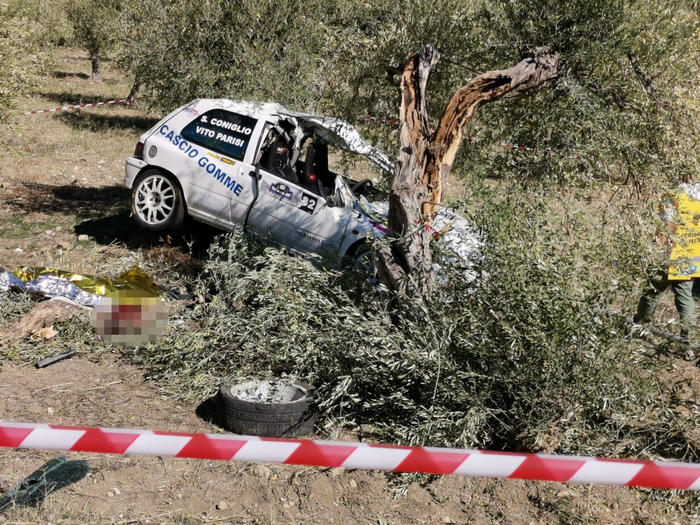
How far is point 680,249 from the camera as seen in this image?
678cm

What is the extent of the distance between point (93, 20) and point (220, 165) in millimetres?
20675

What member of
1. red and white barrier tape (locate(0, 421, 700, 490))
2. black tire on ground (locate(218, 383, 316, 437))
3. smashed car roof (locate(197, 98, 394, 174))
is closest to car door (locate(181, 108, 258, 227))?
smashed car roof (locate(197, 98, 394, 174))

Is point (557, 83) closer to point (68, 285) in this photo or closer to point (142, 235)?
point (68, 285)

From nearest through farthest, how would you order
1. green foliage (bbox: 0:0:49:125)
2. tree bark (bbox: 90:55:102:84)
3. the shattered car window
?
the shattered car window
green foliage (bbox: 0:0:49:125)
tree bark (bbox: 90:55:102:84)


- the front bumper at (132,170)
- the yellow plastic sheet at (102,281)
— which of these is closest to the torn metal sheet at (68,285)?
the yellow plastic sheet at (102,281)

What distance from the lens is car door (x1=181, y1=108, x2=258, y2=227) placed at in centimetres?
901

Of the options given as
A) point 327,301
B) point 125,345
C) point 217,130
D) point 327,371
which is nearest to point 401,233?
point 327,301

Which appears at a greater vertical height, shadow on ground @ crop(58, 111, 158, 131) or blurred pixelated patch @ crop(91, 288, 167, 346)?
shadow on ground @ crop(58, 111, 158, 131)

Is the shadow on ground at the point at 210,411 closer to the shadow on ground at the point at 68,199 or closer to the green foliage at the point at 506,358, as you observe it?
the green foliage at the point at 506,358

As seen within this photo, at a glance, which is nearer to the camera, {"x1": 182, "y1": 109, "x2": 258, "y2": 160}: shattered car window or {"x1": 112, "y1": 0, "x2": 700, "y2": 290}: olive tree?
{"x1": 112, "y1": 0, "x2": 700, "y2": 290}: olive tree

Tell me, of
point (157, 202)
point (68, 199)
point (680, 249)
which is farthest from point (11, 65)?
point (680, 249)

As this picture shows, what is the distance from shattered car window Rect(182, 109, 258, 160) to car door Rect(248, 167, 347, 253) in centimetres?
47

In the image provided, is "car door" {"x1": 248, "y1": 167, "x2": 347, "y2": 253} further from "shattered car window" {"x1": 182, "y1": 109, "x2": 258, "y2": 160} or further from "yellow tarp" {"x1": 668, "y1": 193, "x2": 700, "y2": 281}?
"yellow tarp" {"x1": 668, "y1": 193, "x2": 700, "y2": 281}

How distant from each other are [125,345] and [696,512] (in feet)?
15.3
